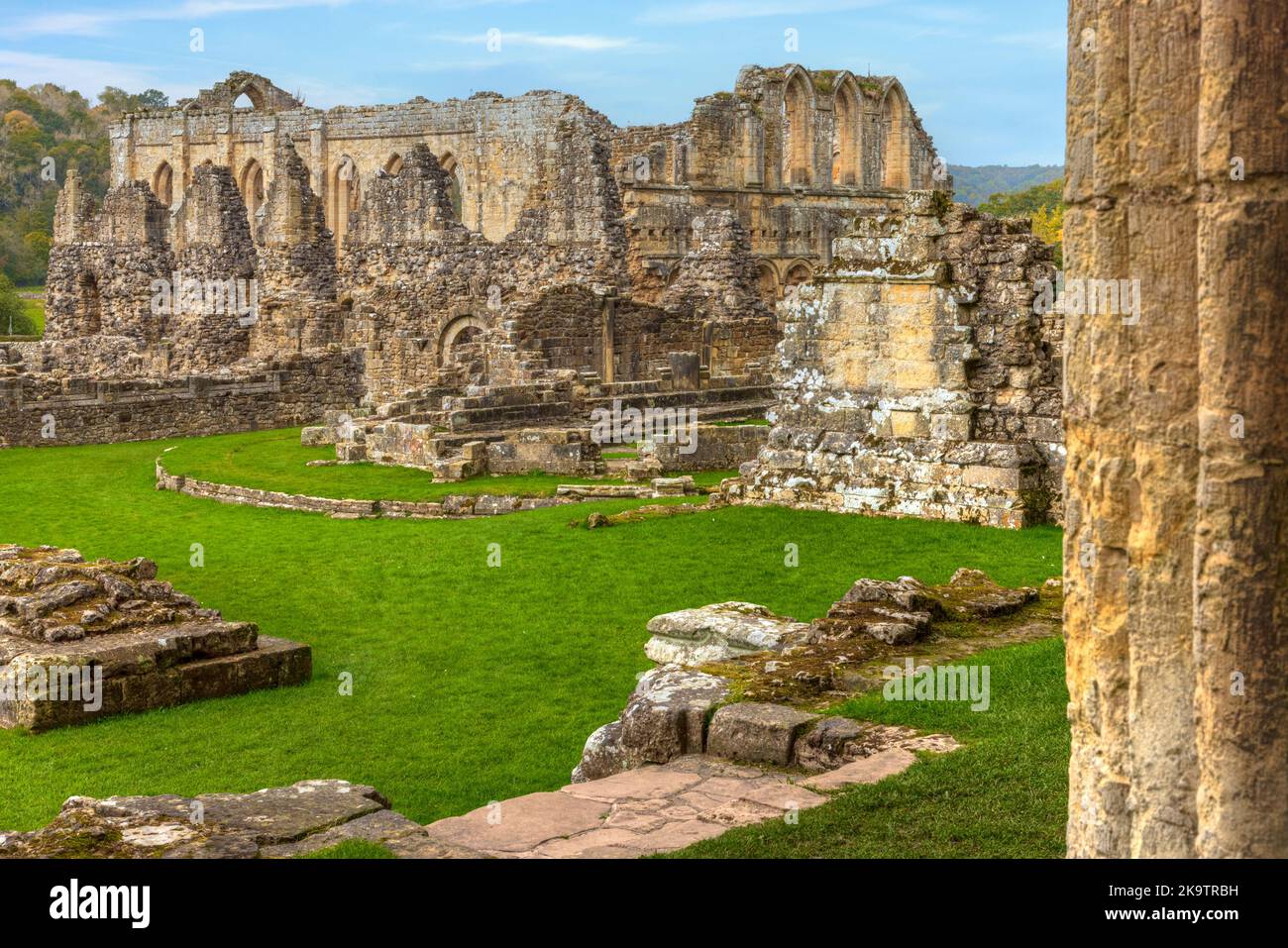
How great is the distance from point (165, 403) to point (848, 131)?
2459 cm

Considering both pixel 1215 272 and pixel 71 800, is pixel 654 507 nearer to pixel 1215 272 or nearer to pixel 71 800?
pixel 71 800

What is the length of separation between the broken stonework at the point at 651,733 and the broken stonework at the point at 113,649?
2708 mm

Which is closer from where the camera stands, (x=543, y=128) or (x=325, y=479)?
(x=325, y=479)

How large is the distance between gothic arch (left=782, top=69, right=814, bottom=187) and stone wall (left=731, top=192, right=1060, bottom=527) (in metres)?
30.1

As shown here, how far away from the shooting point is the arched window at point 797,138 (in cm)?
4309

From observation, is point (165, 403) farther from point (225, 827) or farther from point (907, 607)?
point (225, 827)

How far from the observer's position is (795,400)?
14.0m

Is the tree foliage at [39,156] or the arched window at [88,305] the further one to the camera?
the tree foliage at [39,156]

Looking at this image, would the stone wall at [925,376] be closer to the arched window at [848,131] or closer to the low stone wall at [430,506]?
the low stone wall at [430,506]

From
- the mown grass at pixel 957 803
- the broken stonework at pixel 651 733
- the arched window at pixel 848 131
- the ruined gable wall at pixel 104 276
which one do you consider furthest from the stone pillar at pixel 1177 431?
the arched window at pixel 848 131

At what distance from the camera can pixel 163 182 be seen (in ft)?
180

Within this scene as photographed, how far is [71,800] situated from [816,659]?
11.8ft

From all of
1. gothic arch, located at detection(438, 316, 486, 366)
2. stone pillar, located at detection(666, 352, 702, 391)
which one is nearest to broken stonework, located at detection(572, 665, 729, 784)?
stone pillar, located at detection(666, 352, 702, 391)
